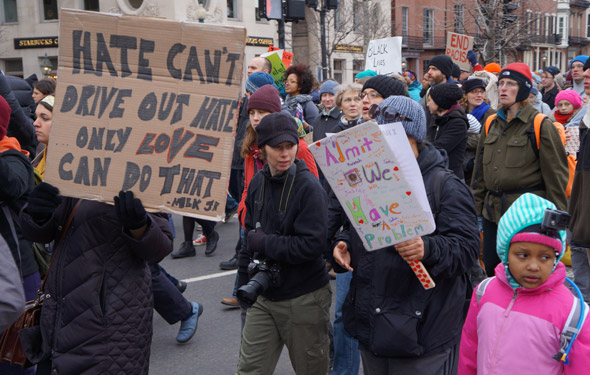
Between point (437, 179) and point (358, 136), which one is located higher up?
point (358, 136)

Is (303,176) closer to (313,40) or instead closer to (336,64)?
(313,40)

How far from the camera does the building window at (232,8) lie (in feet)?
112

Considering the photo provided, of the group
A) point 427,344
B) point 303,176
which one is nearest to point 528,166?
point 303,176

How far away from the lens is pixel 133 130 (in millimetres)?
2842

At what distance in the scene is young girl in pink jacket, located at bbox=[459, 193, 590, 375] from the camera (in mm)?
2543

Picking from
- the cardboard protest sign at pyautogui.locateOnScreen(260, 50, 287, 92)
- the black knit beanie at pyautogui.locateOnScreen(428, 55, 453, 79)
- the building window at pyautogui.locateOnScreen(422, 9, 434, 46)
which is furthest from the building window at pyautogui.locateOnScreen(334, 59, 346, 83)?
the black knit beanie at pyautogui.locateOnScreen(428, 55, 453, 79)

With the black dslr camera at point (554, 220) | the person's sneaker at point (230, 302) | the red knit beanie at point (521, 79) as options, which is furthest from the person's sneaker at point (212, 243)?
the black dslr camera at point (554, 220)

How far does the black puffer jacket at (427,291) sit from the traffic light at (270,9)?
9.07m

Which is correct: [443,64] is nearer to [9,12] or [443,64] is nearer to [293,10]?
[293,10]

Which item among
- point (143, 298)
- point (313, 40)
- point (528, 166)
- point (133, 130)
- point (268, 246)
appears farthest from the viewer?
point (313, 40)

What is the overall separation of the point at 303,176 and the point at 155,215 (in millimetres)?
867

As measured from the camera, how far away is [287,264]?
3.49 metres

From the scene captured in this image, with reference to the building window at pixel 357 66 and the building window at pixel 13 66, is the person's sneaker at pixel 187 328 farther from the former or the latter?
the building window at pixel 357 66

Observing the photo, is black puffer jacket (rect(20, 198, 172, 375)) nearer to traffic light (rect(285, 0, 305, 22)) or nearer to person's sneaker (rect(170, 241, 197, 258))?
person's sneaker (rect(170, 241, 197, 258))
